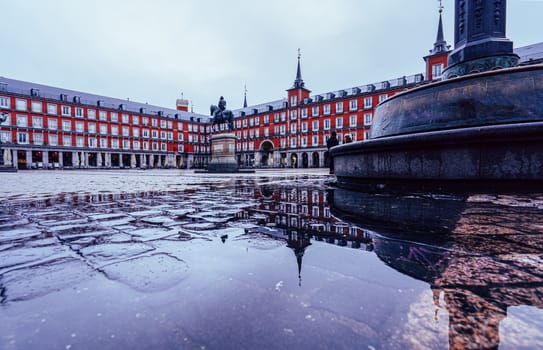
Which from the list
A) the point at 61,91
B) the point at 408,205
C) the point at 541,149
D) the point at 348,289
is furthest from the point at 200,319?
the point at 61,91

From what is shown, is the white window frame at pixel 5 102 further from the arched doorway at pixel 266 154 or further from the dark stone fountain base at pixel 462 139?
the dark stone fountain base at pixel 462 139

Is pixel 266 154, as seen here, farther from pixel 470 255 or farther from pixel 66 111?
pixel 470 255

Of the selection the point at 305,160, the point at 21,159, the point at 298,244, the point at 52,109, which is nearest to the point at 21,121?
the point at 52,109

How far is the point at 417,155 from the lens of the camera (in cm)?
423

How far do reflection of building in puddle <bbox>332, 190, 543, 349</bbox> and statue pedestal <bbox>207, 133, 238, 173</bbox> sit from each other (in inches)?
636

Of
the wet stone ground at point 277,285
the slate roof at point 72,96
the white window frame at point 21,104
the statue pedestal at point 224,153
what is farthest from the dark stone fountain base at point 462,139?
the slate roof at point 72,96

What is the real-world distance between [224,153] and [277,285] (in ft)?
58.7

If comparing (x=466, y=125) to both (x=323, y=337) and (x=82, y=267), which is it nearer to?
(x=323, y=337)

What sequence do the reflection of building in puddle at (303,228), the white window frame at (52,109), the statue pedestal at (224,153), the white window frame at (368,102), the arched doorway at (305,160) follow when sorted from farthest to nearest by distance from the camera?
the arched doorway at (305,160), the white window frame at (52,109), the white window frame at (368,102), the statue pedestal at (224,153), the reflection of building in puddle at (303,228)

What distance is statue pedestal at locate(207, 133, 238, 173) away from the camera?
61.0 ft

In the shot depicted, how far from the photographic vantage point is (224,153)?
18.8m

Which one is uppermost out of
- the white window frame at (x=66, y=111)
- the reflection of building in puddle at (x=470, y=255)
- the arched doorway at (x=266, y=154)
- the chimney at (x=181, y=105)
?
the chimney at (x=181, y=105)

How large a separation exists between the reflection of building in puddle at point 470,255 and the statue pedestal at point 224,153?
53.0 feet

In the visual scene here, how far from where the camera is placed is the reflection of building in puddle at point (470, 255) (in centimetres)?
100
